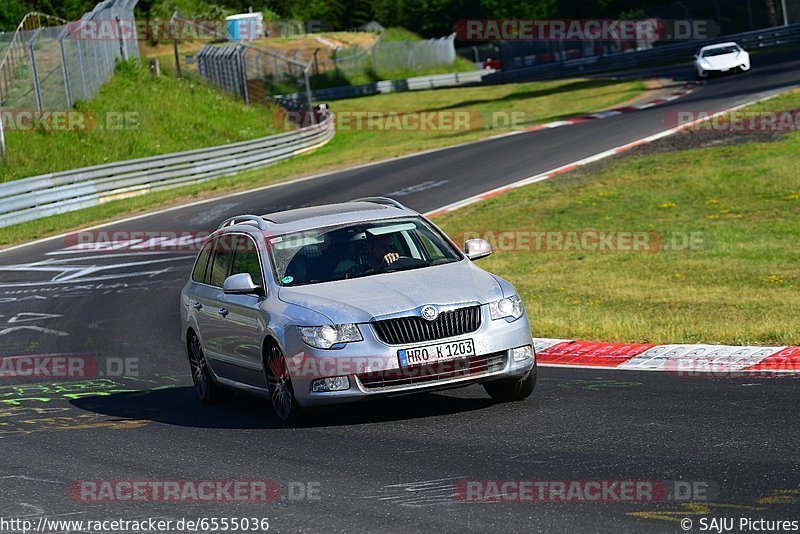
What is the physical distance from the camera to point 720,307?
584 inches

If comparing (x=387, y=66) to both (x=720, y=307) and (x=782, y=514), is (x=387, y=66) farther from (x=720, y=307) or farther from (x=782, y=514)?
(x=782, y=514)

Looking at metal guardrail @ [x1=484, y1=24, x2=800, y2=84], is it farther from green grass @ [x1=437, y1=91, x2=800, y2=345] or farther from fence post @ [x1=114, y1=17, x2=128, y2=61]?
green grass @ [x1=437, y1=91, x2=800, y2=345]

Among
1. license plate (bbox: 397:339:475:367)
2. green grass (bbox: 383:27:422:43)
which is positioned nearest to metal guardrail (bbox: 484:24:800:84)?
green grass (bbox: 383:27:422:43)

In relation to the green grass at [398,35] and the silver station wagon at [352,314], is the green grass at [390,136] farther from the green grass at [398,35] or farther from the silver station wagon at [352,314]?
the green grass at [398,35]

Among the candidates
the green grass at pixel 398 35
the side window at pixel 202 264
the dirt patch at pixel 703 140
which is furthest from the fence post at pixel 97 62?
the green grass at pixel 398 35

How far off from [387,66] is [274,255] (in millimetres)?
74420

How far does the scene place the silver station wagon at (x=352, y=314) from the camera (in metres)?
8.98

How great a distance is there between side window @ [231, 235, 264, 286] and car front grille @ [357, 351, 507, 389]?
1594 millimetres

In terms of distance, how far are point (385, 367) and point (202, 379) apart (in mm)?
3056

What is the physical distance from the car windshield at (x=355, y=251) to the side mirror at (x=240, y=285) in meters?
0.24

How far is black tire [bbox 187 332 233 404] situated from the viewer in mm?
11227

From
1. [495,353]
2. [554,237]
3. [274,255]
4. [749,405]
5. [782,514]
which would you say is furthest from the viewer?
[554,237]

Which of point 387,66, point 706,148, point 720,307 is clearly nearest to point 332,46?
point 387,66

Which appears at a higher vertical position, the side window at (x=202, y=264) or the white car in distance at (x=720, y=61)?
the side window at (x=202, y=264)
